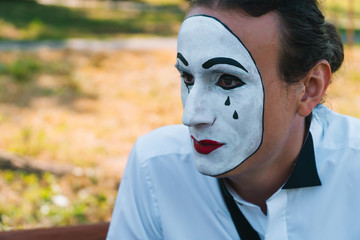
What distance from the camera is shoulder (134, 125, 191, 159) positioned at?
231cm

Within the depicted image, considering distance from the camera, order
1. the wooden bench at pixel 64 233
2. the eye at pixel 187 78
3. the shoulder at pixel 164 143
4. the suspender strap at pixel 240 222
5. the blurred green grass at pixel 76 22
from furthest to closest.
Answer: the blurred green grass at pixel 76 22 < the wooden bench at pixel 64 233 < the shoulder at pixel 164 143 < the suspender strap at pixel 240 222 < the eye at pixel 187 78

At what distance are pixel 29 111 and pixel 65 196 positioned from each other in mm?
2662

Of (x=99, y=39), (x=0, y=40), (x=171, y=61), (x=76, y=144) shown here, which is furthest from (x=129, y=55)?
(x=76, y=144)

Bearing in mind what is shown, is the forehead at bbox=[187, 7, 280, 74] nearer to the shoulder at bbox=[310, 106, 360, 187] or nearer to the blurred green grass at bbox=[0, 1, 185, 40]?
the shoulder at bbox=[310, 106, 360, 187]

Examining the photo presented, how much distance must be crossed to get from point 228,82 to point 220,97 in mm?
75

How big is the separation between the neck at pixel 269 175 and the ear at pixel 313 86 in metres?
0.14

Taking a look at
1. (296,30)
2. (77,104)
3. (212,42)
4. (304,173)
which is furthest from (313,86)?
(77,104)

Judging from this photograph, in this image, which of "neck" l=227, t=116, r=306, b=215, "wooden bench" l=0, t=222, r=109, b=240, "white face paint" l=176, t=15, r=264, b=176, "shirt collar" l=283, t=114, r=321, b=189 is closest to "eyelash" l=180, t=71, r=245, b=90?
"white face paint" l=176, t=15, r=264, b=176

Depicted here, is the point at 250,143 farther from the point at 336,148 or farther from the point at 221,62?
the point at 336,148

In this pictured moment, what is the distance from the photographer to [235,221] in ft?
7.11

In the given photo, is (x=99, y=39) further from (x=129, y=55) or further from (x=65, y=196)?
(x=65, y=196)

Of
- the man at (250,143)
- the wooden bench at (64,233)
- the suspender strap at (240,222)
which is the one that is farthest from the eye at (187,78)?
the wooden bench at (64,233)

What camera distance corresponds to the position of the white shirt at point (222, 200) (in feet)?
6.89

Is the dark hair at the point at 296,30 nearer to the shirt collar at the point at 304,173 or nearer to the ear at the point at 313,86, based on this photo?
the ear at the point at 313,86
